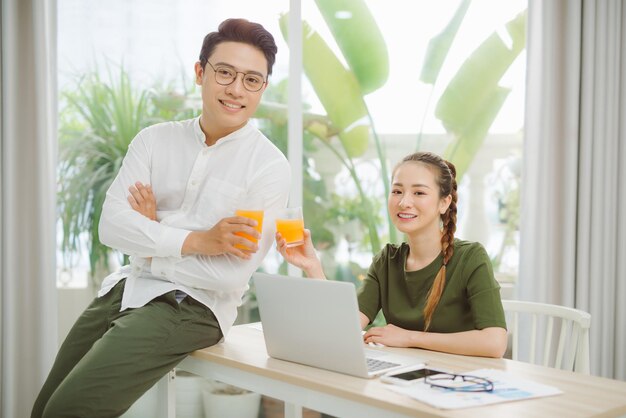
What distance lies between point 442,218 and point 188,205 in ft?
2.59

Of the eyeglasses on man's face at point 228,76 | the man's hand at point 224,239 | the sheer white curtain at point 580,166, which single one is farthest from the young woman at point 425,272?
the sheer white curtain at point 580,166

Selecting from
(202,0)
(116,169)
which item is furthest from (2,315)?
(202,0)

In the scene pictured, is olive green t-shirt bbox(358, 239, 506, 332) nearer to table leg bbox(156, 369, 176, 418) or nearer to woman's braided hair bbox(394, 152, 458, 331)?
woman's braided hair bbox(394, 152, 458, 331)

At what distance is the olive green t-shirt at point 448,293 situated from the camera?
6.77 ft

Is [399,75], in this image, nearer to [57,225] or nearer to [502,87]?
[502,87]

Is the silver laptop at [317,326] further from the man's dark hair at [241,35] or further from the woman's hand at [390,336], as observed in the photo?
the man's dark hair at [241,35]

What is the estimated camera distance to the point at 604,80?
3338 millimetres

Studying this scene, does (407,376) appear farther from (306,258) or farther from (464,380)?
(306,258)

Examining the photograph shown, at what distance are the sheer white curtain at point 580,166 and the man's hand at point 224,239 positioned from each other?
1890 millimetres

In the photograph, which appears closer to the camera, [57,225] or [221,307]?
[221,307]

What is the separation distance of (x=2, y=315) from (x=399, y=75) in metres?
2.30

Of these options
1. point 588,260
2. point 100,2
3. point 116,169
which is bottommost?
point 588,260

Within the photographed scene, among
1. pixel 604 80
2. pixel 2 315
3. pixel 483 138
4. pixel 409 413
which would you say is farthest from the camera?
pixel 483 138

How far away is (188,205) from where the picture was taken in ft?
7.02
